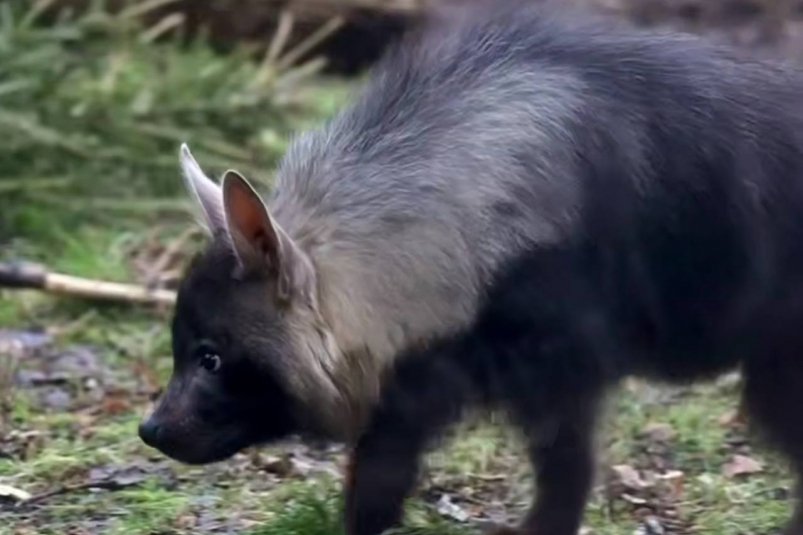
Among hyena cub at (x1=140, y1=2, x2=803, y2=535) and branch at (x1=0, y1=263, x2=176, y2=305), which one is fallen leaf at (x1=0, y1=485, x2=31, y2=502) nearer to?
hyena cub at (x1=140, y1=2, x2=803, y2=535)

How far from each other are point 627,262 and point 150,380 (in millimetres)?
2239

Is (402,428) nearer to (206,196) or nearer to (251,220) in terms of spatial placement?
(251,220)

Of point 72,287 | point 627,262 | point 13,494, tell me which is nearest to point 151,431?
point 13,494

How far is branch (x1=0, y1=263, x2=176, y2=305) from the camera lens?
657 centimetres

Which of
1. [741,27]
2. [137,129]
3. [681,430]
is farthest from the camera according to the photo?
[741,27]

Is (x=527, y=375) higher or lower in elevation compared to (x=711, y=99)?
lower

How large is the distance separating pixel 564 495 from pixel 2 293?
2.96 m

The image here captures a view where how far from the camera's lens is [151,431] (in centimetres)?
440

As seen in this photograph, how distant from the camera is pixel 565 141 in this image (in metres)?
4.27

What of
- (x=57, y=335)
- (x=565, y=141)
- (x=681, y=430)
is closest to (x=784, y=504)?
(x=681, y=430)

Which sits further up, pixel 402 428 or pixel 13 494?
pixel 402 428

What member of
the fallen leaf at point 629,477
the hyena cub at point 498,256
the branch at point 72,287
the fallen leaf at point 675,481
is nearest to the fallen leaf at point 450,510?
the hyena cub at point 498,256

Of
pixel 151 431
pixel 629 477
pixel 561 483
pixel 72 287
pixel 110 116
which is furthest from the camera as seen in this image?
pixel 110 116

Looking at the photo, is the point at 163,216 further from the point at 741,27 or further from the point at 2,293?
the point at 741,27
